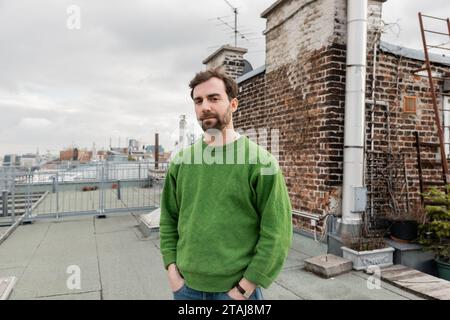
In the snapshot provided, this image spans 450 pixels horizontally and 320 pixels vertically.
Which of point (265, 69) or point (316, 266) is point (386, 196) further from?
point (265, 69)

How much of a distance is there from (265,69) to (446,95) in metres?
3.24

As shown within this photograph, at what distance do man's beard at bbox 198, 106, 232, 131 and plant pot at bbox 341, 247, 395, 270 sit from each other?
301cm

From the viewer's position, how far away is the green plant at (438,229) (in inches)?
161

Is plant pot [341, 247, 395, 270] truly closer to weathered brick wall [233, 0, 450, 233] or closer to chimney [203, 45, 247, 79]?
weathered brick wall [233, 0, 450, 233]

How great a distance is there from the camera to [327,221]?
4.84 m

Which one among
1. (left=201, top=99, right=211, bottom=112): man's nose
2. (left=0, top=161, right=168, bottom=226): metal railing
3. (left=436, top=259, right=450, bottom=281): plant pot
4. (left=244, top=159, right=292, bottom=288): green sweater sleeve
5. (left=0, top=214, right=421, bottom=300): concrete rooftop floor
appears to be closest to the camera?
(left=244, top=159, right=292, bottom=288): green sweater sleeve

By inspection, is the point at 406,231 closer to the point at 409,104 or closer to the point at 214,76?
the point at 409,104

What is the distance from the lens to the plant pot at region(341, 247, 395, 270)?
388cm

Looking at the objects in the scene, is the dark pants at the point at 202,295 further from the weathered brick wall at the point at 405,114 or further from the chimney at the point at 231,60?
the chimney at the point at 231,60

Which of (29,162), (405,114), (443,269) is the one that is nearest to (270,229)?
(443,269)

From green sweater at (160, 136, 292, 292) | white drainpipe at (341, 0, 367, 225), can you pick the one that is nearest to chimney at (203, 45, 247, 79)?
white drainpipe at (341, 0, 367, 225)

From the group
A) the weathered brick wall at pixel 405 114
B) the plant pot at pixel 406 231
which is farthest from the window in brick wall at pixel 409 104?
the plant pot at pixel 406 231
